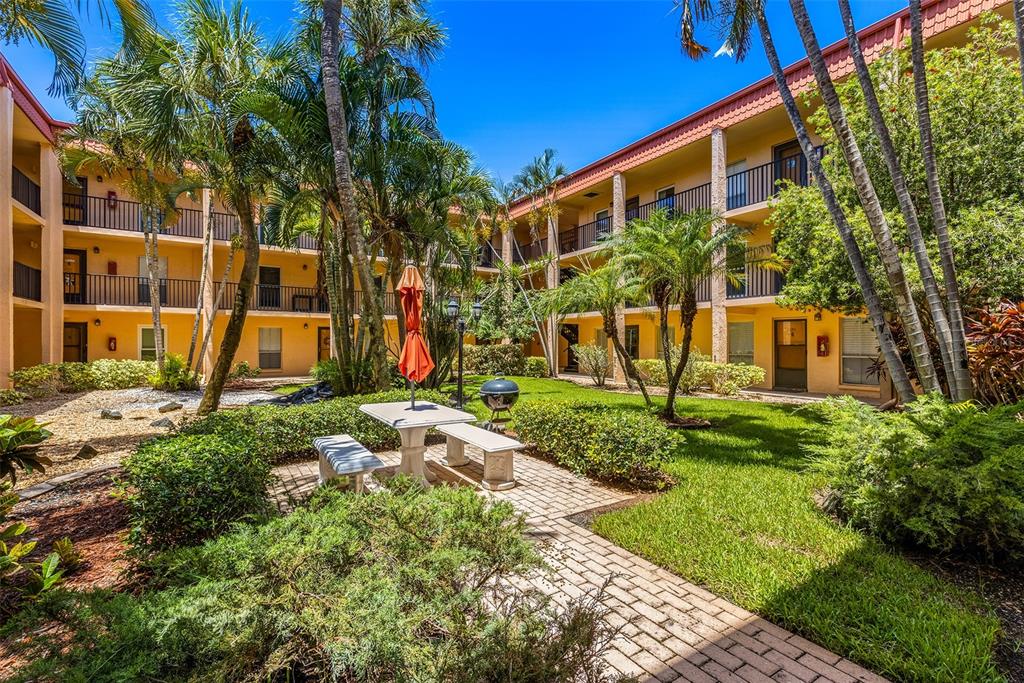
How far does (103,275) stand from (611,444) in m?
21.3

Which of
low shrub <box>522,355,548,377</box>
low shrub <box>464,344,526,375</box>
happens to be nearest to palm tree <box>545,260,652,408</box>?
low shrub <box>522,355,548,377</box>

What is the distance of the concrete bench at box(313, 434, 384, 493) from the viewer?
493 cm

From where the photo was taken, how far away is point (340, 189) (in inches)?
339

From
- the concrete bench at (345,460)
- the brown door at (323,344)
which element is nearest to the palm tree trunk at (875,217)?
the concrete bench at (345,460)

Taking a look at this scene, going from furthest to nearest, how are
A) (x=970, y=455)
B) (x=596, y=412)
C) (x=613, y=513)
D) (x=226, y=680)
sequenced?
(x=596, y=412)
(x=613, y=513)
(x=970, y=455)
(x=226, y=680)

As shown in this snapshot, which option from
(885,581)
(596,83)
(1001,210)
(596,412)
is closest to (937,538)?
(885,581)

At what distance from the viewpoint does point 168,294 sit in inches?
760

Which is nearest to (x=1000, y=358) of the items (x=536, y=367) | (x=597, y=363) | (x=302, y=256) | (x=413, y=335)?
(x=413, y=335)

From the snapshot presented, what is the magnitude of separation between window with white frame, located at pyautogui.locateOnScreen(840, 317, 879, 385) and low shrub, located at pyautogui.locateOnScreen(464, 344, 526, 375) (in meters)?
12.5

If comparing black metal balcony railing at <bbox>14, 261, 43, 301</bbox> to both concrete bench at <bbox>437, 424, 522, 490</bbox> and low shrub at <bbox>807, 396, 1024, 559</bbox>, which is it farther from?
low shrub at <bbox>807, 396, 1024, 559</bbox>

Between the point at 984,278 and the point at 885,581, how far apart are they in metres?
8.16

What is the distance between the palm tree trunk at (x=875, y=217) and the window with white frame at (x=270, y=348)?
75.3 ft

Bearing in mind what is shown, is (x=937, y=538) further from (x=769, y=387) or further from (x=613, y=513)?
(x=769, y=387)

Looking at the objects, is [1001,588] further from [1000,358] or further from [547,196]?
[547,196]
